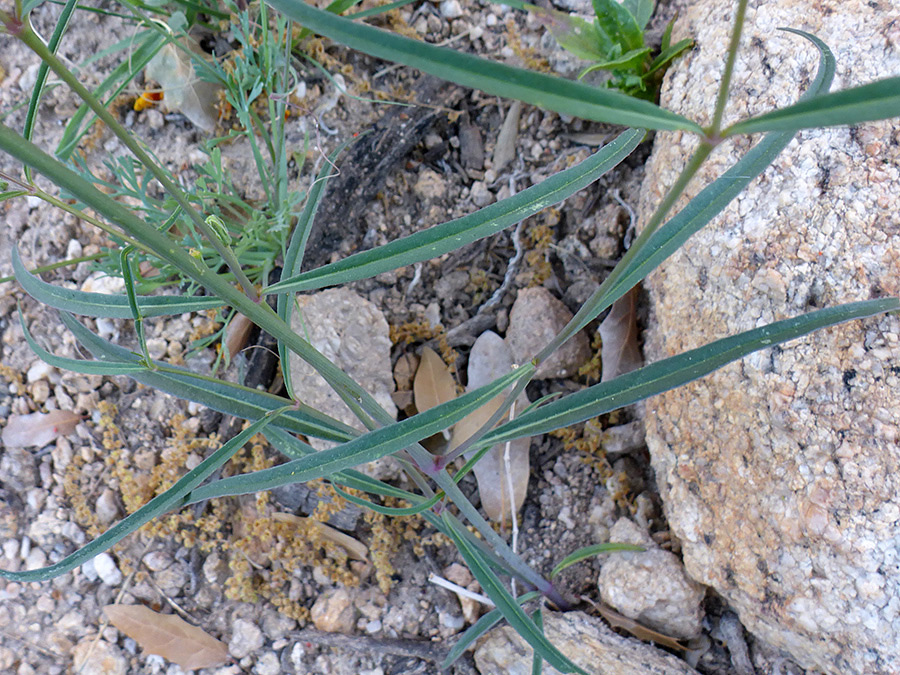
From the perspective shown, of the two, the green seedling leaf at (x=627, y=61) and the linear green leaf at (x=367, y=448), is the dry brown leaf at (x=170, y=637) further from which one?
the green seedling leaf at (x=627, y=61)

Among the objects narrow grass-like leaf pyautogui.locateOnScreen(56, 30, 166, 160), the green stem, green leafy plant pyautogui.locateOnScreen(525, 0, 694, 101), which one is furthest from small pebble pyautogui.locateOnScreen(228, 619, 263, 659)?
green leafy plant pyautogui.locateOnScreen(525, 0, 694, 101)

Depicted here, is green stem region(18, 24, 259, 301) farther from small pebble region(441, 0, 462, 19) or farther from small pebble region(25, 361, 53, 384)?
small pebble region(441, 0, 462, 19)

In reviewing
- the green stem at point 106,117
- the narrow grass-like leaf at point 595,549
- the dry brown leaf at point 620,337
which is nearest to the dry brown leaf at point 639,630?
the narrow grass-like leaf at point 595,549

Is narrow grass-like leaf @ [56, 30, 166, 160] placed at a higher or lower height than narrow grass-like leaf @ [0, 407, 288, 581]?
higher

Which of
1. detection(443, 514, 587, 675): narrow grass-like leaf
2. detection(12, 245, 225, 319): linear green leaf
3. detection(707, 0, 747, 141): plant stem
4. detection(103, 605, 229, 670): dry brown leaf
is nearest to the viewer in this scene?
detection(707, 0, 747, 141): plant stem

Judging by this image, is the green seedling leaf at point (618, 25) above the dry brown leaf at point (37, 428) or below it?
above

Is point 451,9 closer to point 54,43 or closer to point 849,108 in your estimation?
point 54,43
